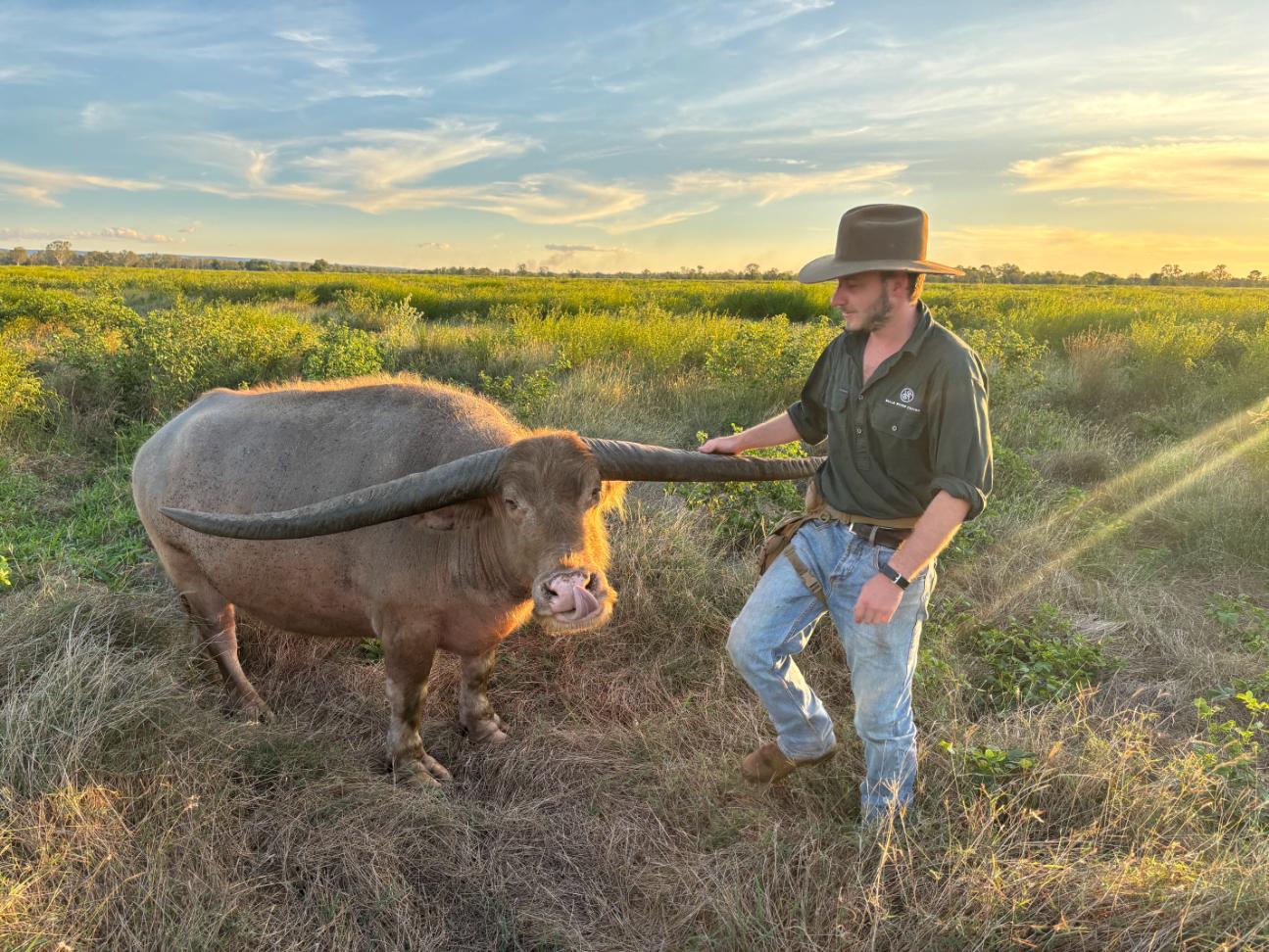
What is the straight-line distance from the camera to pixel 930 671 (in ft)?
13.2

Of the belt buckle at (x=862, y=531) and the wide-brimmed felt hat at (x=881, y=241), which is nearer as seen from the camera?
the wide-brimmed felt hat at (x=881, y=241)

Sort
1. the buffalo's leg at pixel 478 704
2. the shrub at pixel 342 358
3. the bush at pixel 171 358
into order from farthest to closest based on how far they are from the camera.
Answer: the bush at pixel 171 358 → the shrub at pixel 342 358 → the buffalo's leg at pixel 478 704

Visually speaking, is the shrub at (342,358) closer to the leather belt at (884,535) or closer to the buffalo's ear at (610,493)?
the buffalo's ear at (610,493)

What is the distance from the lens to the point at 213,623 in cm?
442

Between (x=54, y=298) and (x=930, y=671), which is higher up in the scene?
(x=54, y=298)

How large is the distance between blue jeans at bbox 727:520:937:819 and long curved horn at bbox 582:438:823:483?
55 centimetres

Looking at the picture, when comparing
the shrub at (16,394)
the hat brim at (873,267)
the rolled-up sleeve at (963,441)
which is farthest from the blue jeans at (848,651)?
the shrub at (16,394)

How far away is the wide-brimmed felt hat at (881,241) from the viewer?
8.75 ft

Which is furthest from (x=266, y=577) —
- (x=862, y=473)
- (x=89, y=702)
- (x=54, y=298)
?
(x=54, y=298)

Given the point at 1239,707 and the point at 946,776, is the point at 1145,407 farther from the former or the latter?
the point at 946,776

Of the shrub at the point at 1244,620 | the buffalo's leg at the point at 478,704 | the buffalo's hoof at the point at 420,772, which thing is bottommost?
the buffalo's hoof at the point at 420,772

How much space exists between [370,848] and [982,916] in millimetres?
2500

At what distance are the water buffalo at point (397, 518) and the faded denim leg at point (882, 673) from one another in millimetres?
916

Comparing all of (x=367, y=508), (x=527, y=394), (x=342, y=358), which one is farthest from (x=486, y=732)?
(x=342, y=358)
